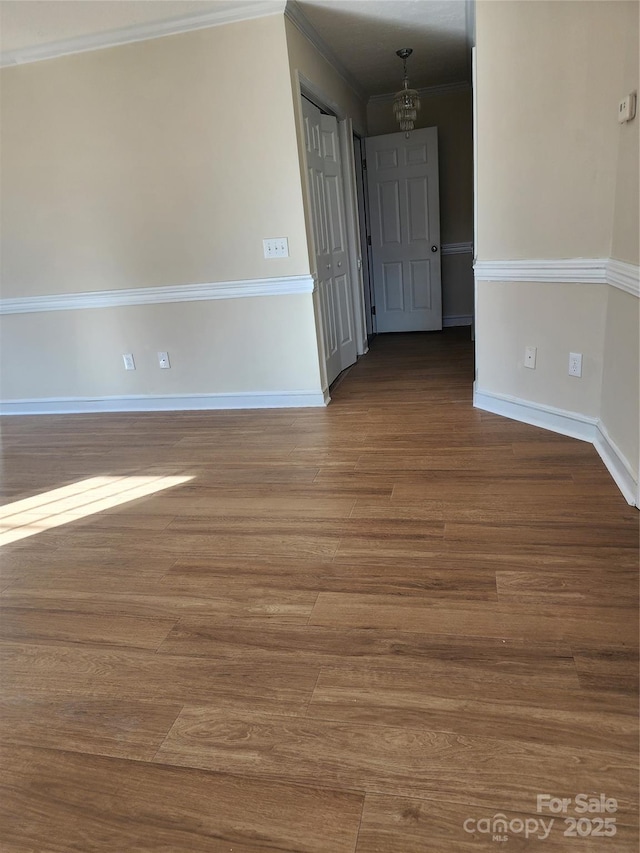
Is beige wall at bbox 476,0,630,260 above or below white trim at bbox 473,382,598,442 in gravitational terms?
above

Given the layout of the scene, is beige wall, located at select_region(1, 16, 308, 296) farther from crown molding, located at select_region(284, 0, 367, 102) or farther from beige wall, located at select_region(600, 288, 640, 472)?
beige wall, located at select_region(600, 288, 640, 472)

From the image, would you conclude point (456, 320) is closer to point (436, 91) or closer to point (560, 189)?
point (436, 91)

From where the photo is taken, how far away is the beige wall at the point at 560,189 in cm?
236

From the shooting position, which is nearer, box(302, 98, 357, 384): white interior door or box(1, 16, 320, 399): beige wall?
box(1, 16, 320, 399): beige wall

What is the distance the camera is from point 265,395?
4.05m

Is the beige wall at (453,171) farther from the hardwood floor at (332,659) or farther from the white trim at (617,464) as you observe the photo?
the white trim at (617,464)

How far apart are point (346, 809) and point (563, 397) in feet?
7.74

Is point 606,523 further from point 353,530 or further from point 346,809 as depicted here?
point 346,809

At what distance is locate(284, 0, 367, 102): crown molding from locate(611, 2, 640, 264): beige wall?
1.91 meters

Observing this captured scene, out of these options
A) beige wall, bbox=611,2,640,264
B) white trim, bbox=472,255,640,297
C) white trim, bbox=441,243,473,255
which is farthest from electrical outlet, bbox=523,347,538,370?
white trim, bbox=441,243,473,255

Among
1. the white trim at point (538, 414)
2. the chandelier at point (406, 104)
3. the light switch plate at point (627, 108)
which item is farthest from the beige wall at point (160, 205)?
the light switch plate at point (627, 108)

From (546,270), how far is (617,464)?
3.43ft

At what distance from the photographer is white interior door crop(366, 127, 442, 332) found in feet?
18.7

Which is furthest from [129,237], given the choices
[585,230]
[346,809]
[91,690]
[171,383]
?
[346,809]
